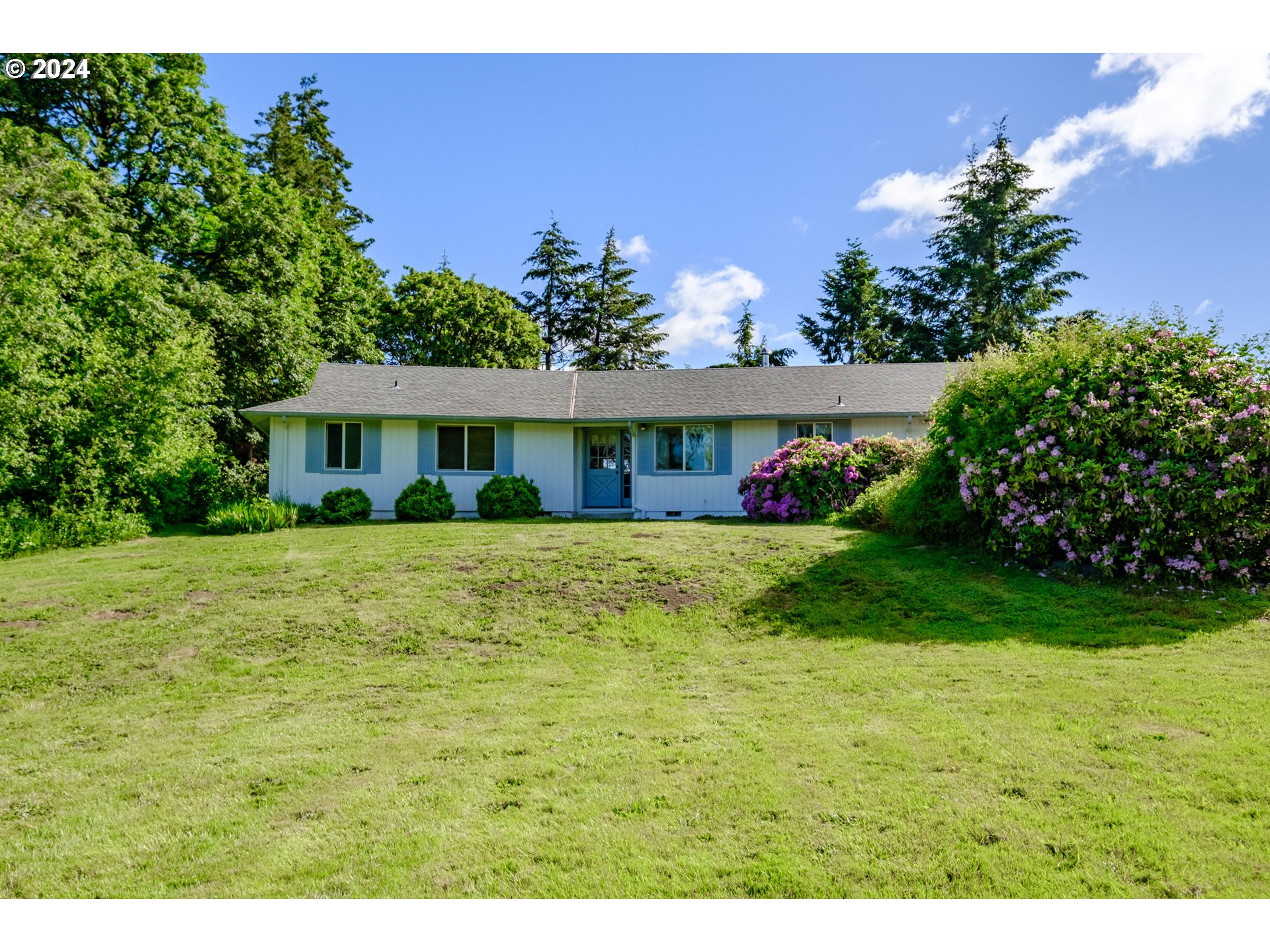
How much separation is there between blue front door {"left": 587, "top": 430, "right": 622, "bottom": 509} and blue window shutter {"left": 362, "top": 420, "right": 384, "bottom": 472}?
543 cm

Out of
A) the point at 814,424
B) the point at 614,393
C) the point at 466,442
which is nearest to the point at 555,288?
the point at 614,393

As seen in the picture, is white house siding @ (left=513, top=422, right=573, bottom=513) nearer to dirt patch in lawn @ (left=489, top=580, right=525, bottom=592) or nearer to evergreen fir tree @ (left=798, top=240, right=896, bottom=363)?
dirt patch in lawn @ (left=489, top=580, right=525, bottom=592)

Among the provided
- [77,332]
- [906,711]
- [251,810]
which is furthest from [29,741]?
[77,332]

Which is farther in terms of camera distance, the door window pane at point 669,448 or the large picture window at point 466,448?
the door window pane at point 669,448

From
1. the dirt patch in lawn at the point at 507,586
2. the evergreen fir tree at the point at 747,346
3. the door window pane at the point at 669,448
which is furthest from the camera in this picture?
the evergreen fir tree at the point at 747,346

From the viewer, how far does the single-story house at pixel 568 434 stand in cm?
1722

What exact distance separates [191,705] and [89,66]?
22.1m

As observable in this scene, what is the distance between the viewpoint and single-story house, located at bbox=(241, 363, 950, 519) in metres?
17.2

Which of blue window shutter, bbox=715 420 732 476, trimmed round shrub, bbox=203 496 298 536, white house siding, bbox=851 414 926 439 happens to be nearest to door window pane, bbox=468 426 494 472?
trimmed round shrub, bbox=203 496 298 536

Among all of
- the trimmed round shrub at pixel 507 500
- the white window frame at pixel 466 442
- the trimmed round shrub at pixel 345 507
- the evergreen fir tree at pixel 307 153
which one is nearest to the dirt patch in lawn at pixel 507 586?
the trimmed round shrub at pixel 507 500

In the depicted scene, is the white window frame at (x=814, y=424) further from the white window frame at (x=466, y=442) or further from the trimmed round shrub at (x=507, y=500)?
the white window frame at (x=466, y=442)

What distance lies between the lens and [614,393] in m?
20.0

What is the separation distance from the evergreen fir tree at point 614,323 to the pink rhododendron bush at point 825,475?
73.0 feet

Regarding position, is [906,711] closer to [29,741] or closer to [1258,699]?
[1258,699]
